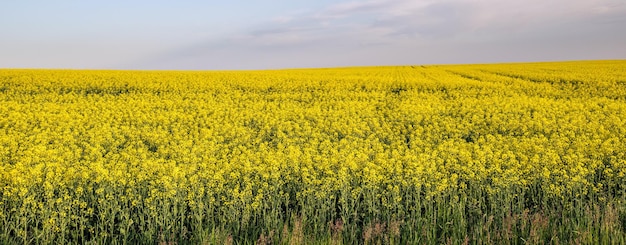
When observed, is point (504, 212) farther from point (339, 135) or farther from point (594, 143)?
point (339, 135)

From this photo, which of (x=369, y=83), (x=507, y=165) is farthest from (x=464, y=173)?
(x=369, y=83)

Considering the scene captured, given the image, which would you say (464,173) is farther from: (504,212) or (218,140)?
(218,140)

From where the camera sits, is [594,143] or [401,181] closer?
[401,181]

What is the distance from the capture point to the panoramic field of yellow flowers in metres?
6.64

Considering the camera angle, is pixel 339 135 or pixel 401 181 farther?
pixel 339 135

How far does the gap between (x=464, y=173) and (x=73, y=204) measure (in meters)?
6.34

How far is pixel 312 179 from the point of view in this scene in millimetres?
8195

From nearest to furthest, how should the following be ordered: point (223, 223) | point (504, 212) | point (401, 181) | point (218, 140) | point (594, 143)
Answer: point (223, 223) → point (504, 212) → point (401, 181) → point (594, 143) → point (218, 140)

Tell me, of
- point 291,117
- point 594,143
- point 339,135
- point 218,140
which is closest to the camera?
point 594,143

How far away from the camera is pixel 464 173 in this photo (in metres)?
8.89

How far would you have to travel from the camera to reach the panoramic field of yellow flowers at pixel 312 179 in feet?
21.8

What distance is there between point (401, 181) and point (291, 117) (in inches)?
345

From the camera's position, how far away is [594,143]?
11.0m

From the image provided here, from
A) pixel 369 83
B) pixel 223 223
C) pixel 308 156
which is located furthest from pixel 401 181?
pixel 369 83
